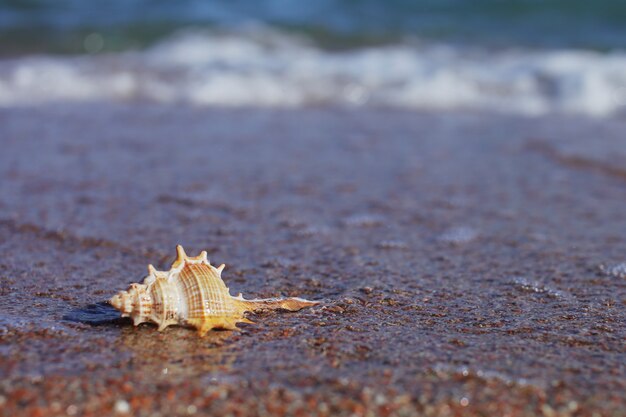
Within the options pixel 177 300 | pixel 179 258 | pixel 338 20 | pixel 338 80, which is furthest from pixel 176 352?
pixel 338 20

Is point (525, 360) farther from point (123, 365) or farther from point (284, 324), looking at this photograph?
point (123, 365)

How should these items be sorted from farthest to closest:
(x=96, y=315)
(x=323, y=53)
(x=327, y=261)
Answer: (x=323, y=53), (x=327, y=261), (x=96, y=315)

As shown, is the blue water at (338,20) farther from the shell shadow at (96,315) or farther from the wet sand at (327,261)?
the shell shadow at (96,315)

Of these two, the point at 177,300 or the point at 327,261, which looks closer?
the point at 177,300

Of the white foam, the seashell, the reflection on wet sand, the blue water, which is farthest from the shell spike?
the blue water

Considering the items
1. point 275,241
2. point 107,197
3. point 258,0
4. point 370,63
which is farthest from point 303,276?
point 258,0

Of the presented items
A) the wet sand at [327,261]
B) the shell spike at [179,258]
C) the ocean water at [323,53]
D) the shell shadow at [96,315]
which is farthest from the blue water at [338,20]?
the shell spike at [179,258]

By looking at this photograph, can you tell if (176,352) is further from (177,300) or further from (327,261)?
(327,261)
